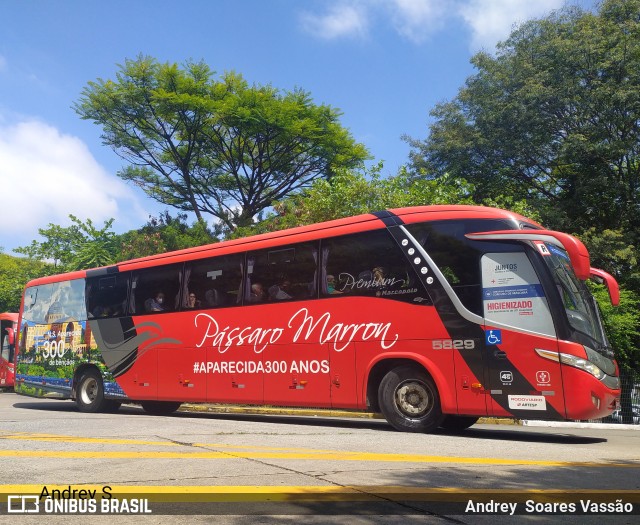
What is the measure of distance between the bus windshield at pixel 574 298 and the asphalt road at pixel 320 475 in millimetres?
1673

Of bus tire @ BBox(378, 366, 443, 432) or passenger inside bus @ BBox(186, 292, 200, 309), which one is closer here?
bus tire @ BBox(378, 366, 443, 432)

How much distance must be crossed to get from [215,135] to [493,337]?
2679 cm

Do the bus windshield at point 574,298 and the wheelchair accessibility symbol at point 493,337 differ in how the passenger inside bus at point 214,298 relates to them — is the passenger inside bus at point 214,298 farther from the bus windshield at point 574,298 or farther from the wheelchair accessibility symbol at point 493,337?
the bus windshield at point 574,298

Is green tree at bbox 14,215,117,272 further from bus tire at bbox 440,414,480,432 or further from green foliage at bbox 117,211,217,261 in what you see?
bus tire at bbox 440,414,480,432

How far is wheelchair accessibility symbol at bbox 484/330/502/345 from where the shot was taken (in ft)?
31.4

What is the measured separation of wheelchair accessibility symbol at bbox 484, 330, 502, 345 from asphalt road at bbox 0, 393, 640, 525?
1.42 m

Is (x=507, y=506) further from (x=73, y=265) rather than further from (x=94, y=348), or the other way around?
(x=73, y=265)

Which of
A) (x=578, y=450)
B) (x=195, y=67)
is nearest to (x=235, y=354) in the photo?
(x=578, y=450)

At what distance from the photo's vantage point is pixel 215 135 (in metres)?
34.0

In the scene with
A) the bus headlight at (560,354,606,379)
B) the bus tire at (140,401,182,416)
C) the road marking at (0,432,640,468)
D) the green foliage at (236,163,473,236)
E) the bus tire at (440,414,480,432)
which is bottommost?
the bus tire at (140,401,182,416)

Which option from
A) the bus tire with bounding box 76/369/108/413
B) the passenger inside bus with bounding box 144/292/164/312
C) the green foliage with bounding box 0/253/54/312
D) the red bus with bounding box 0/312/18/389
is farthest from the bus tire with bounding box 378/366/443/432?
the green foliage with bounding box 0/253/54/312

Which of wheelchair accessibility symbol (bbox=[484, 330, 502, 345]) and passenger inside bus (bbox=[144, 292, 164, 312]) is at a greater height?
passenger inside bus (bbox=[144, 292, 164, 312])

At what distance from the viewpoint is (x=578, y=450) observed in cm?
867

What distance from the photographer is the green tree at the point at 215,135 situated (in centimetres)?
3191
